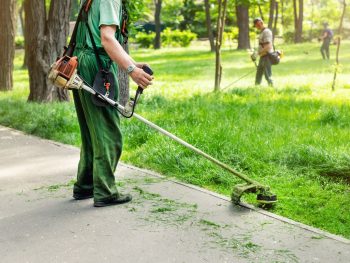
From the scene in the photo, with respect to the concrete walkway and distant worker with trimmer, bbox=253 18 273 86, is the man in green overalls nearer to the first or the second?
the concrete walkway

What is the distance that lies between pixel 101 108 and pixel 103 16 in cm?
79

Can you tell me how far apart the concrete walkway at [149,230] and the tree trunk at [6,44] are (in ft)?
36.3

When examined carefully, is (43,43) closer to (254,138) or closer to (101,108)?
(254,138)

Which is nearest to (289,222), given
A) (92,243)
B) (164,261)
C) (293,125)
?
(164,261)

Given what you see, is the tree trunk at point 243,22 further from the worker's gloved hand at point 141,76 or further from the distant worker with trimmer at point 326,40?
the worker's gloved hand at point 141,76

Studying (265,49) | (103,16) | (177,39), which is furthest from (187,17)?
(103,16)

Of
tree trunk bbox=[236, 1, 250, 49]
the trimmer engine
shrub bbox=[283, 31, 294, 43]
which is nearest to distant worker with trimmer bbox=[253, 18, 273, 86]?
the trimmer engine

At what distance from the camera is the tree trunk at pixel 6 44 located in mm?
17016

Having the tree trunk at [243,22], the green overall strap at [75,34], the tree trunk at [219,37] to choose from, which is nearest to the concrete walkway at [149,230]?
the green overall strap at [75,34]

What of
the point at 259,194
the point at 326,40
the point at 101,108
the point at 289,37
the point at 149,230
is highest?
the point at 289,37

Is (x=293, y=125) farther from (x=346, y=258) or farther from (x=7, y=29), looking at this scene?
(x=7, y=29)

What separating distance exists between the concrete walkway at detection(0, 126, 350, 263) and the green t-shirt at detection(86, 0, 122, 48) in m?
1.50

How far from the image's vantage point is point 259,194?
5.42 meters

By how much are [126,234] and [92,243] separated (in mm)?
308
